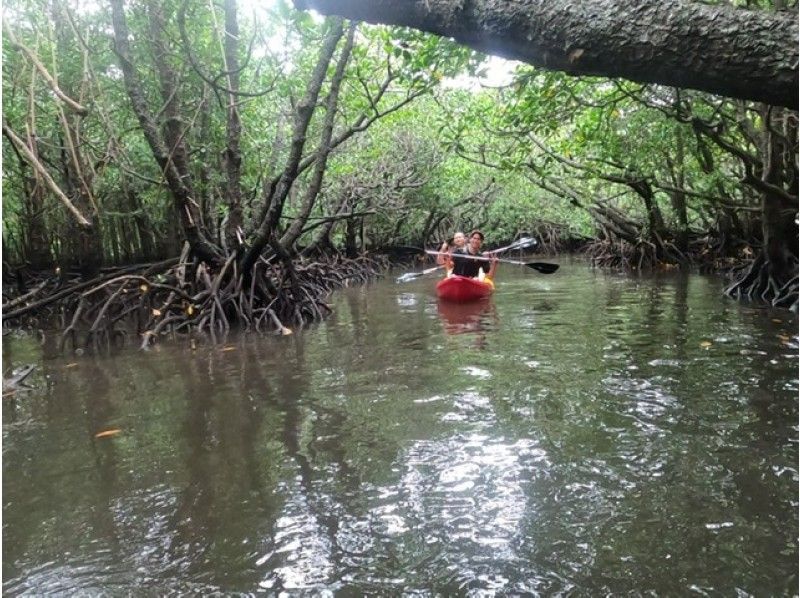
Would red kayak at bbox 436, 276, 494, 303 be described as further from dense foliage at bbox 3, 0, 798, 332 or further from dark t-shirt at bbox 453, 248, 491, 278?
dense foliage at bbox 3, 0, 798, 332

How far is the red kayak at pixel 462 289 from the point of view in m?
10.3

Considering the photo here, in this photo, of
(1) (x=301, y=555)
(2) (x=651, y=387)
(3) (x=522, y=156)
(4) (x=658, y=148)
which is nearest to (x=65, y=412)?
(1) (x=301, y=555)

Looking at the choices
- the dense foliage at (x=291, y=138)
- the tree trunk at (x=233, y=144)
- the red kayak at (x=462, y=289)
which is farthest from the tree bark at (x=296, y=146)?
the red kayak at (x=462, y=289)

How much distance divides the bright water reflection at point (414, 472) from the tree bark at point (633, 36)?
5.22 ft

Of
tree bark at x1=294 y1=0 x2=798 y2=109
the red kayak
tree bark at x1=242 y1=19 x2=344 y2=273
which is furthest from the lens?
the red kayak

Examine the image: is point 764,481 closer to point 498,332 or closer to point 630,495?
point 630,495

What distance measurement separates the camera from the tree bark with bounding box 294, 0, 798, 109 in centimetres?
131

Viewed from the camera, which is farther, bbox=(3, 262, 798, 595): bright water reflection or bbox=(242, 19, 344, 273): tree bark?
bbox=(242, 19, 344, 273): tree bark

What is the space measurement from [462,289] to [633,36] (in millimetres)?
9063

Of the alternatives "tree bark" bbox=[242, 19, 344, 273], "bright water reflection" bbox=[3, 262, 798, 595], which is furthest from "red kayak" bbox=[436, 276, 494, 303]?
"bright water reflection" bbox=[3, 262, 798, 595]

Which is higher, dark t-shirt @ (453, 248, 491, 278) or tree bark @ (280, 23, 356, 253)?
tree bark @ (280, 23, 356, 253)

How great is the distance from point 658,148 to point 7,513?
35.1 ft

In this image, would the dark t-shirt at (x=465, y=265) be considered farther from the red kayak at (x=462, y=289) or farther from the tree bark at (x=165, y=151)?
the tree bark at (x=165, y=151)

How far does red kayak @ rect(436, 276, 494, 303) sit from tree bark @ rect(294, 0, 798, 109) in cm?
873
